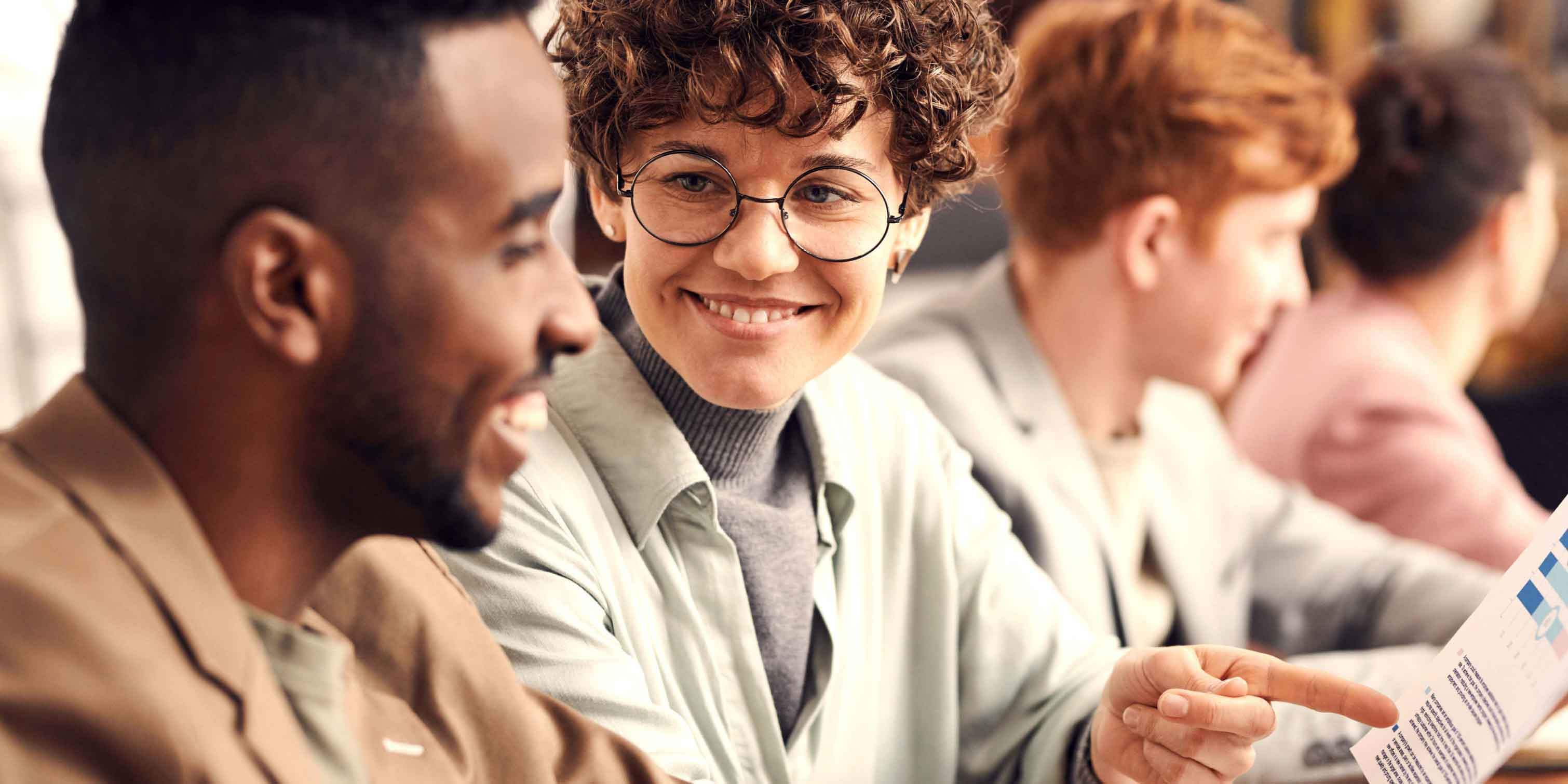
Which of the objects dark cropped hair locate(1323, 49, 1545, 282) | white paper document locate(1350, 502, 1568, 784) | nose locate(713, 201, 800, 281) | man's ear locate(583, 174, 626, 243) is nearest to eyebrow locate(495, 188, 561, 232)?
nose locate(713, 201, 800, 281)

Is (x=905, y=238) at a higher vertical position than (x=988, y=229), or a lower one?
higher

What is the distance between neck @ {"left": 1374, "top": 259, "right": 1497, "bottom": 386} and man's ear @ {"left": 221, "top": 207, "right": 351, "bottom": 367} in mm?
1885

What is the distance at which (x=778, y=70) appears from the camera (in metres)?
0.88

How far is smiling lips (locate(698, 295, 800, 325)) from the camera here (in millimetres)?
957

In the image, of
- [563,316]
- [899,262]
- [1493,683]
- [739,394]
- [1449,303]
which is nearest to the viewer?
[563,316]

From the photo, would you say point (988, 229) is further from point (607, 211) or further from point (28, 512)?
point (28, 512)

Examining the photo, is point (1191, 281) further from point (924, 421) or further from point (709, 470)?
point (709, 470)

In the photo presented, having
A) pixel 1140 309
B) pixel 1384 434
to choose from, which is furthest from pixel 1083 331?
pixel 1384 434

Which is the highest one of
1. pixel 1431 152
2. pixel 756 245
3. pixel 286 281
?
pixel 286 281

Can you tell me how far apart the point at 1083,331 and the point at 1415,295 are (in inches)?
27.5

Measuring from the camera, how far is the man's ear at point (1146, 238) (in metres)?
1.63

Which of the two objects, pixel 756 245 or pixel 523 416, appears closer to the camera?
pixel 523 416

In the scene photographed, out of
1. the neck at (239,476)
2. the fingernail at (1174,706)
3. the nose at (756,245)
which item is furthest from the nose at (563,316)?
the fingernail at (1174,706)

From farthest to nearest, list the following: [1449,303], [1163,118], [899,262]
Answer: [1449,303] → [1163,118] → [899,262]
